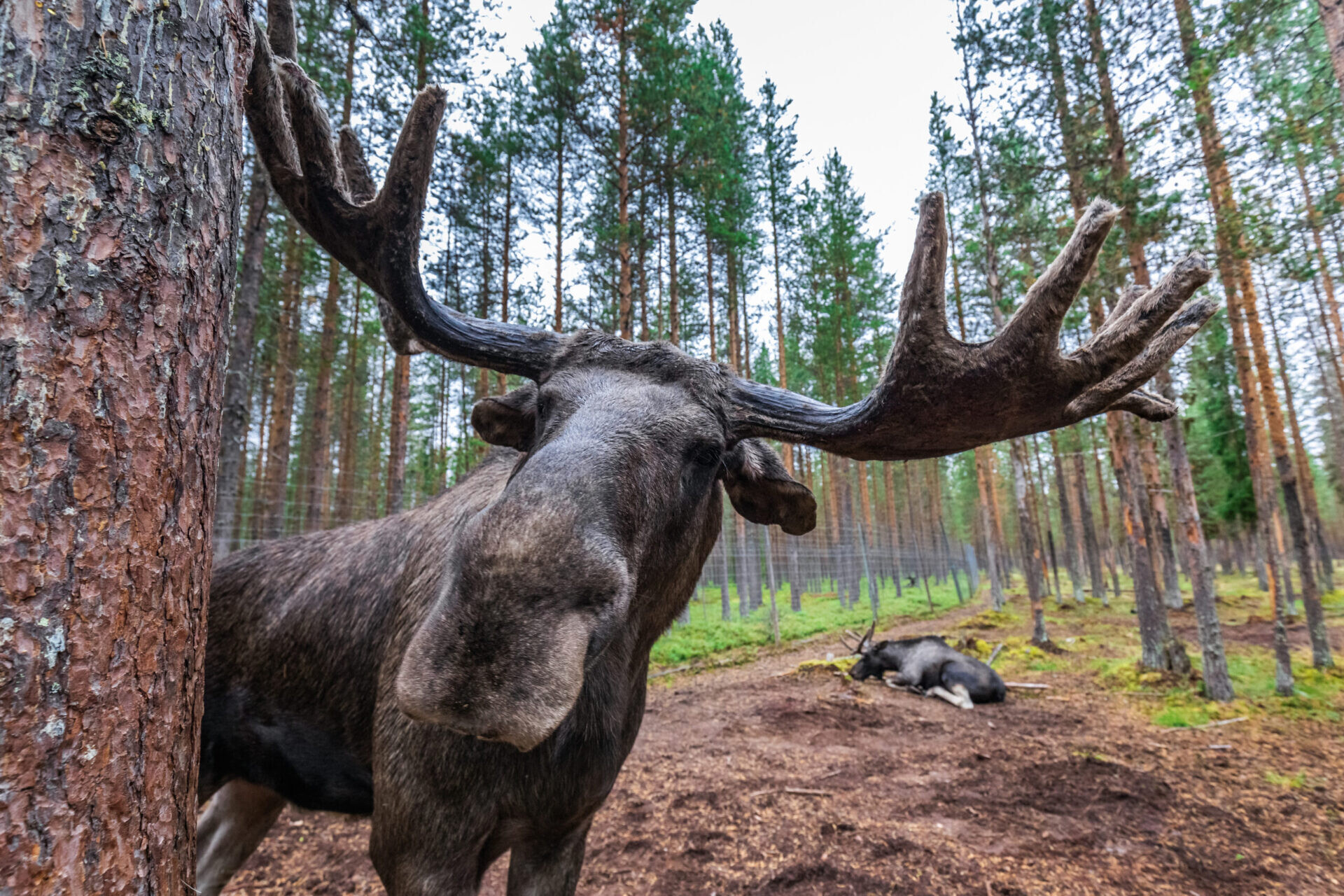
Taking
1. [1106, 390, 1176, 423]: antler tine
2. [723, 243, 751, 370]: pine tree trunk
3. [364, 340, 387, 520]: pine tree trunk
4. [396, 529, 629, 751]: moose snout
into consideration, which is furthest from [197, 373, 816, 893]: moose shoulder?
[364, 340, 387, 520]: pine tree trunk

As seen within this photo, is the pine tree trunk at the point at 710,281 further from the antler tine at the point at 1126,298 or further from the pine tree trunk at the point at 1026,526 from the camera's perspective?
the antler tine at the point at 1126,298

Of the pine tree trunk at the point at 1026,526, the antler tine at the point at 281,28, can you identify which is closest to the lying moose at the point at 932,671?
the pine tree trunk at the point at 1026,526

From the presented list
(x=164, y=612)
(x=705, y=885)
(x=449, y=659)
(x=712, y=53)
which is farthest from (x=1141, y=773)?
(x=712, y=53)

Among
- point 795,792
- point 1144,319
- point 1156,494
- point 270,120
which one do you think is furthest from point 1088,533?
point 270,120

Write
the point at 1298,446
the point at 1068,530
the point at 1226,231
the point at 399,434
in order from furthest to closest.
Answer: the point at 1068,530
the point at 1298,446
the point at 399,434
the point at 1226,231

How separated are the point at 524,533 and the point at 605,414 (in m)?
0.57

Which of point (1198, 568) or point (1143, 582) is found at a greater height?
point (1198, 568)

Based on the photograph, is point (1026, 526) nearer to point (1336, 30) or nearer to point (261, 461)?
point (1336, 30)

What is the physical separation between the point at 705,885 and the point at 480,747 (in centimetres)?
254

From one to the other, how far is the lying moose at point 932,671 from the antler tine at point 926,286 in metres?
8.41

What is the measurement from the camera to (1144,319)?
1931mm

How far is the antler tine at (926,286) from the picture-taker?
185 cm

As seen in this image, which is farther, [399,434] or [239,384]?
[399,434]

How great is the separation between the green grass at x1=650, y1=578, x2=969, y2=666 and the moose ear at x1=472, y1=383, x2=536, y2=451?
4934 mm
